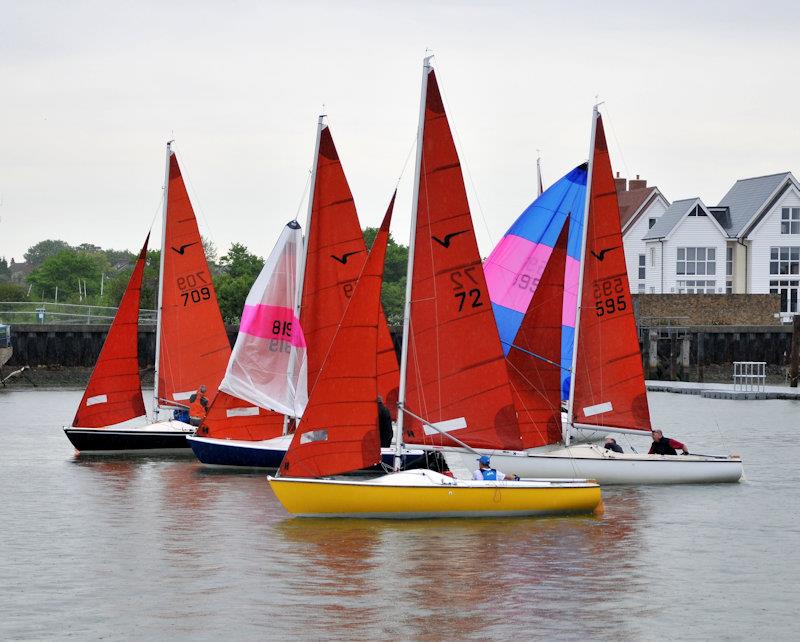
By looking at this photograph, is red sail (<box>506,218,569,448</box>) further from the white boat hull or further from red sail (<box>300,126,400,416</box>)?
red sail (<box>300,126,400,416</box>)

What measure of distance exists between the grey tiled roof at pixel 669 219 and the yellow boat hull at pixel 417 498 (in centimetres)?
9011

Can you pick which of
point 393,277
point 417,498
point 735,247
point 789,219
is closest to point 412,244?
point 417,498

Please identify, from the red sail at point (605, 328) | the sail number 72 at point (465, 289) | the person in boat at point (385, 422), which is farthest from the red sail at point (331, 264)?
the sail number 72 at point (465, 289)

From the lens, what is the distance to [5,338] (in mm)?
88188

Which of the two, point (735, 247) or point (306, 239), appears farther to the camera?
point (735, 247)

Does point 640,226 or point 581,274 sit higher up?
point 640,226

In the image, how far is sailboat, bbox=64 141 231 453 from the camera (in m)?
39.4

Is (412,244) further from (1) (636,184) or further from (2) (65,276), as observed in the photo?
(2) (65,276)

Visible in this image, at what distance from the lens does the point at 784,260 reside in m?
117

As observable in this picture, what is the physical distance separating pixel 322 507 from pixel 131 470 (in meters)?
12.2

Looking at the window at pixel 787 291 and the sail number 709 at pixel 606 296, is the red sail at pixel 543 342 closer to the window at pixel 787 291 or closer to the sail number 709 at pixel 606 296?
the sail number 709 at pixel 606 296

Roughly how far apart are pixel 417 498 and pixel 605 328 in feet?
29.0

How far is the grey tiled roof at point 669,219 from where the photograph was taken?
115m

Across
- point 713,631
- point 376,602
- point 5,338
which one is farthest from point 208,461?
Result: point 5,338
